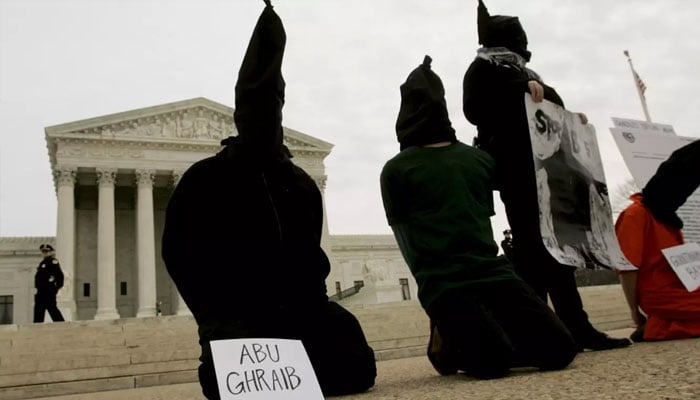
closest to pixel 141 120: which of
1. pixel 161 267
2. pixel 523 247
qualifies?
pixel 161 267

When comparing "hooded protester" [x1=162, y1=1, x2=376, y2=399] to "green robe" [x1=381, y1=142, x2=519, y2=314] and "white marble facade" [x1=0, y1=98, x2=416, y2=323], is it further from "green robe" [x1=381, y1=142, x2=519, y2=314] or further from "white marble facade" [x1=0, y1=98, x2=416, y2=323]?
"white marble facade" [x1=0, y1=98, x2=416, y2=323]

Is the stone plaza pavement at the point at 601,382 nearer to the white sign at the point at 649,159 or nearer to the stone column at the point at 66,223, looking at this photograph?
the white sign at the point at 649,159

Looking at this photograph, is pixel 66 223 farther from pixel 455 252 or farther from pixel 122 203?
pixel 455 252

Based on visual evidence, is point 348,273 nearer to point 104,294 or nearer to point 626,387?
point 104,294

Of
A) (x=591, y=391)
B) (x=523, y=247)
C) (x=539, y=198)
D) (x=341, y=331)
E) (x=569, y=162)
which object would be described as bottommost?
(x=591, y=391)

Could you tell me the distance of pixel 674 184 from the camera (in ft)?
15.1

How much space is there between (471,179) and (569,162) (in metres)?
0.97

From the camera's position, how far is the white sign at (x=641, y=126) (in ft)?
17.1

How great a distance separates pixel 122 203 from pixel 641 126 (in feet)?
127

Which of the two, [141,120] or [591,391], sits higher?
[141,120]

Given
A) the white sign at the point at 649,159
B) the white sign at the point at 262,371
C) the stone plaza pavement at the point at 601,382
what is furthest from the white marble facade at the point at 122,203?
the white sign at the point at 262,371

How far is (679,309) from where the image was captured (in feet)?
14.0

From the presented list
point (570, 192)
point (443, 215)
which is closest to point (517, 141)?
point (570, 192)

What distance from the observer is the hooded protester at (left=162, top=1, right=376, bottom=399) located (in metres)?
3.15
